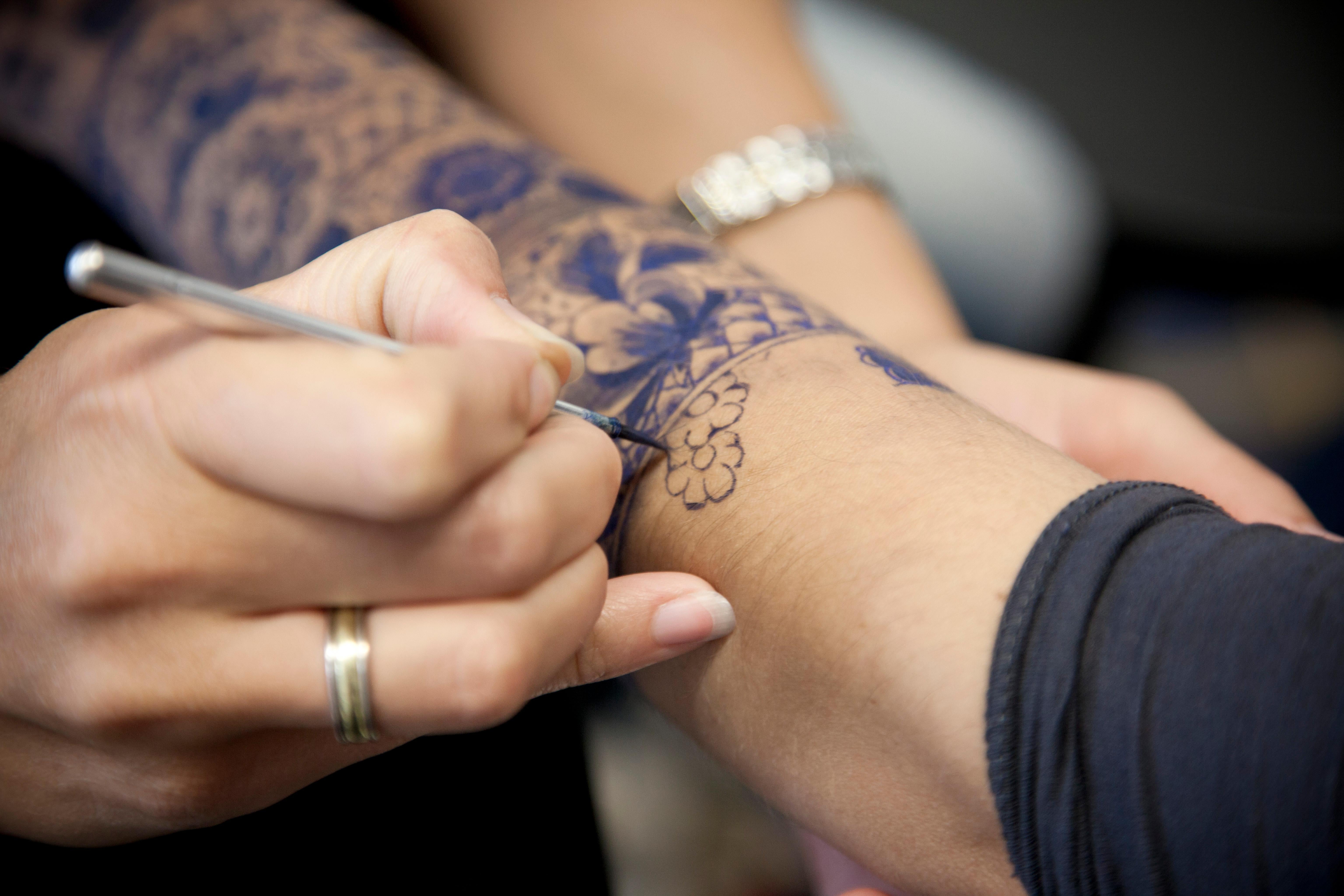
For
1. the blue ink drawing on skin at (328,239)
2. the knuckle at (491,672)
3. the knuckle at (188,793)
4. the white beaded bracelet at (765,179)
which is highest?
the white beaded bracelet at (765,179)

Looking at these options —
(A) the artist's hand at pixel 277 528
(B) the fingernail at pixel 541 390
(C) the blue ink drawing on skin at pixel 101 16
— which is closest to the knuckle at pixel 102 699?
(A) the artist's hand at pixel 277 528

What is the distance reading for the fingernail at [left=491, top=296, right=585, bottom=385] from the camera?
63 centimetres

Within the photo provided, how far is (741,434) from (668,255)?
0.29 meters

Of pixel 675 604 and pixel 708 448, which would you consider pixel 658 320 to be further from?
pixel 675 604

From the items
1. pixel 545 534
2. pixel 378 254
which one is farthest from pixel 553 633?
pixel 378 254

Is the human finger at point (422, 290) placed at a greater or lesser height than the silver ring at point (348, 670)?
greater

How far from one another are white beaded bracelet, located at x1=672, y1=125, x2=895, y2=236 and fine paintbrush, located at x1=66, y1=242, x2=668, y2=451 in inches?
32.3

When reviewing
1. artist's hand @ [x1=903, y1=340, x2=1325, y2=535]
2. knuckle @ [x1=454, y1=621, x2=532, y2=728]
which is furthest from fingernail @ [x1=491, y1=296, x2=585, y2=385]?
artist's hand @ [x1=903, y1=340, x2=1325, y2=535]

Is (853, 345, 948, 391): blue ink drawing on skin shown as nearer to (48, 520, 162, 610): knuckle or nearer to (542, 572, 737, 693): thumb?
(542, 572, 737, 693): thumb

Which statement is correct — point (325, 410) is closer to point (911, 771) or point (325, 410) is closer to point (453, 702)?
point (453, 702)

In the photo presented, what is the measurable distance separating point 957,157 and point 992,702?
1.65 meters

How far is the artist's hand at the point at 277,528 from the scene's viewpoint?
0.51 m

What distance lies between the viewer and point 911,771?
70 cm

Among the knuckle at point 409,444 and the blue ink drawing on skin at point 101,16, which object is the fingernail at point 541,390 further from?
the blue ink drawing on skin at point 101,16
